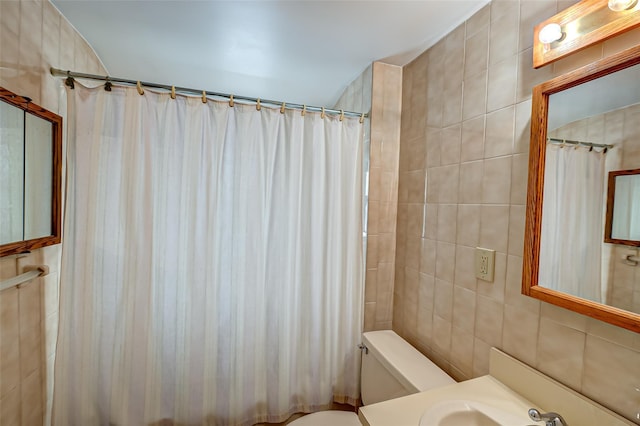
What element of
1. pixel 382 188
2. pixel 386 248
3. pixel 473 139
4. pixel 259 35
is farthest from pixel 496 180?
pixel 259 35

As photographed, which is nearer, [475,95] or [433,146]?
[475,95]

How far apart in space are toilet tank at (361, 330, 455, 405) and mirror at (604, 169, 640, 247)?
0.85 metres

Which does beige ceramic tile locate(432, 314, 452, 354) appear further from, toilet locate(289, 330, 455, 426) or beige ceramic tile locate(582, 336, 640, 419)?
beige ceramic tile locate(582, 336, 640, 419)

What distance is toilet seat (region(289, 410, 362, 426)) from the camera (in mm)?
1308

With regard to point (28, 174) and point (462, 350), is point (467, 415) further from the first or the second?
point (28, 174)

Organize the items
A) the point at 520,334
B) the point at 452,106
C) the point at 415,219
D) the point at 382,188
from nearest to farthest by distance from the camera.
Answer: the point at 520,334
the point at 452,106
the point at 415,219
the point at 382,188

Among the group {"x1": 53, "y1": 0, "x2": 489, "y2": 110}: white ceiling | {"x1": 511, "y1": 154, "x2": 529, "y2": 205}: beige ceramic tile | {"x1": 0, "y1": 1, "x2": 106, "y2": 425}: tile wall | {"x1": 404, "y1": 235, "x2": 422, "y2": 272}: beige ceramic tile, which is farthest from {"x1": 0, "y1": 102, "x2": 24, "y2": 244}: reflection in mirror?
{"x1": 511, "y1": 154, "x2": 529, "y2": 205}: beige ceramic tile

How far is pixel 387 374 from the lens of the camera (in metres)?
1.30

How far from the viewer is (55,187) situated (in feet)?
3.98

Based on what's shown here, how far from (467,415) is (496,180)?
0.86m

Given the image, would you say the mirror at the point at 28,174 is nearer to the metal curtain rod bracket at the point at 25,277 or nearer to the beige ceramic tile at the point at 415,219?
the metal curtain rod bracket at the point at 25,277

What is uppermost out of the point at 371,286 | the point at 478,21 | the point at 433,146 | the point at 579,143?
the point at 478,21

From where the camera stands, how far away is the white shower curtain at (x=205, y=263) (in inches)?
48.3

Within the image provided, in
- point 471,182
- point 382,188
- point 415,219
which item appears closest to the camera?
point 471,182
